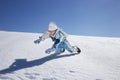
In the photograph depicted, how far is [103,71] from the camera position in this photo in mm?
7152

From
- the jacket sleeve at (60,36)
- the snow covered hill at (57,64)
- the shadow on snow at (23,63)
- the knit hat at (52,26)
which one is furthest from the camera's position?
the jacket sleeve at (60,36)

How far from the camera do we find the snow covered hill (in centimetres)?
655

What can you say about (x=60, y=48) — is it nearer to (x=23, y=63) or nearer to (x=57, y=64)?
(x=57, y=64)

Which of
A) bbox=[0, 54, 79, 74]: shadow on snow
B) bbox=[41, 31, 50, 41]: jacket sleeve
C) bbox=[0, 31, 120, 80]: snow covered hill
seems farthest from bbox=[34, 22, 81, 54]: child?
bbox=[0, 54, 79, 74]: shadow on snow

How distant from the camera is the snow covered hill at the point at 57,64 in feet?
21.5

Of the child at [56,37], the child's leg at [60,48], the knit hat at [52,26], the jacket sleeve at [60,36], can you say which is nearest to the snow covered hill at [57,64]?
the child's leg at [60,48]

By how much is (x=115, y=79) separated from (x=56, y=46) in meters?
3.47

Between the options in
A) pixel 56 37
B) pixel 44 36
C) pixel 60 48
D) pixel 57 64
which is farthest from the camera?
pixel 60 48

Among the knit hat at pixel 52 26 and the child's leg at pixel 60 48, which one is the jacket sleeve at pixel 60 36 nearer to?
the child's leg at pixel 60 48

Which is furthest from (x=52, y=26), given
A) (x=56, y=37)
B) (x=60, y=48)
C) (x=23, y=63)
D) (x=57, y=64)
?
(x=23, y=63)

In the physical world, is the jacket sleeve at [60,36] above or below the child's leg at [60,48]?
above

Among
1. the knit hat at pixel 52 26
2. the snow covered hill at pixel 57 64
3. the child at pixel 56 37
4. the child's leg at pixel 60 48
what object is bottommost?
the snow covered hill at pixel 57 64

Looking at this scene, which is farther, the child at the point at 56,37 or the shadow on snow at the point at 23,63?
the child at the point at 56,37

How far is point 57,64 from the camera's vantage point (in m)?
7.82
